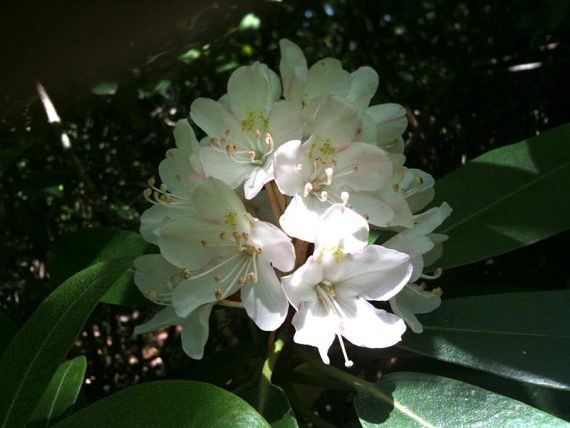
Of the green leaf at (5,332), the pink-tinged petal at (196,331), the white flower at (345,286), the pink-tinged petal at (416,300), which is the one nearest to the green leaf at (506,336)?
the pink-tinged petal at (416,300)

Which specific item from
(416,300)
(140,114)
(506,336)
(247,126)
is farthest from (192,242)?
(140,114)

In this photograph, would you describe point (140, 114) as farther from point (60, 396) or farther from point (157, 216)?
point (60, 396)

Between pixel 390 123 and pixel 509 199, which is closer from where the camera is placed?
pixel 390 123

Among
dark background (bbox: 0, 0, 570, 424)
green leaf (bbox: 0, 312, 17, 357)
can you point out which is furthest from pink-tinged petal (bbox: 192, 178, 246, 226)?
dark background (bbox: 0, 0, 570, 424)

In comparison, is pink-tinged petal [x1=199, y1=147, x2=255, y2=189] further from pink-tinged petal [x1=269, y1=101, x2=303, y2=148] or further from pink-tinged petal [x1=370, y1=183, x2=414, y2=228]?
pink-tinged petal [x1=370, y1=183, x2=414, y2=228]

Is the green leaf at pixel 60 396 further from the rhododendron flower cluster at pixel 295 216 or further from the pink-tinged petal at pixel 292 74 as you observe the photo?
the pink-tinged petal at pixel 292 74

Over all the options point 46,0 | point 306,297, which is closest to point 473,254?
point 306,297

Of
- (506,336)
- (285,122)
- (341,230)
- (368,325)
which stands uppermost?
(285,122)
